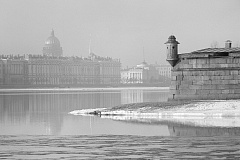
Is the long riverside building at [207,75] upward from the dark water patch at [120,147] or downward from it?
upward

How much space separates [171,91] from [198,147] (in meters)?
20.9

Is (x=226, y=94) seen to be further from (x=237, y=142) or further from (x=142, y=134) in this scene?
(x=237, y=142)

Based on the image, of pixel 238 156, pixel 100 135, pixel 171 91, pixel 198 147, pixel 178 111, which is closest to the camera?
pixel 238 156

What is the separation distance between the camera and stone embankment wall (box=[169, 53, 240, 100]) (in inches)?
1358

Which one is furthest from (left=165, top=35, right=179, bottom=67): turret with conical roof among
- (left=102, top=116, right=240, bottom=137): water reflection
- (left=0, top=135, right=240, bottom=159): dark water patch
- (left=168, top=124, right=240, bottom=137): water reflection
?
(left=0, top=135, right=240, bottom=159): dark water patch

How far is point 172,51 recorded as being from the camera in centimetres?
3694

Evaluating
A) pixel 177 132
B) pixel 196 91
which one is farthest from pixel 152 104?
pixel 177 132

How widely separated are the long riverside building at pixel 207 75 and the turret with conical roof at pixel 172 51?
30 cm

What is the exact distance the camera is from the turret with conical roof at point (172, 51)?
36.6 metres

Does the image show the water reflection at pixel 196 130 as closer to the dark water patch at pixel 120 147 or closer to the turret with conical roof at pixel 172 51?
the dark water patch at pixel 120 147

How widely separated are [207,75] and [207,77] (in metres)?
0.11

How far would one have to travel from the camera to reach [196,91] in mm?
35281

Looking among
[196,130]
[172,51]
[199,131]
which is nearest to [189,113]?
[172,51]

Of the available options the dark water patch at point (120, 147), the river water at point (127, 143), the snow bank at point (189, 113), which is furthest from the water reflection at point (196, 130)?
the snow bank at point (189, 113)
